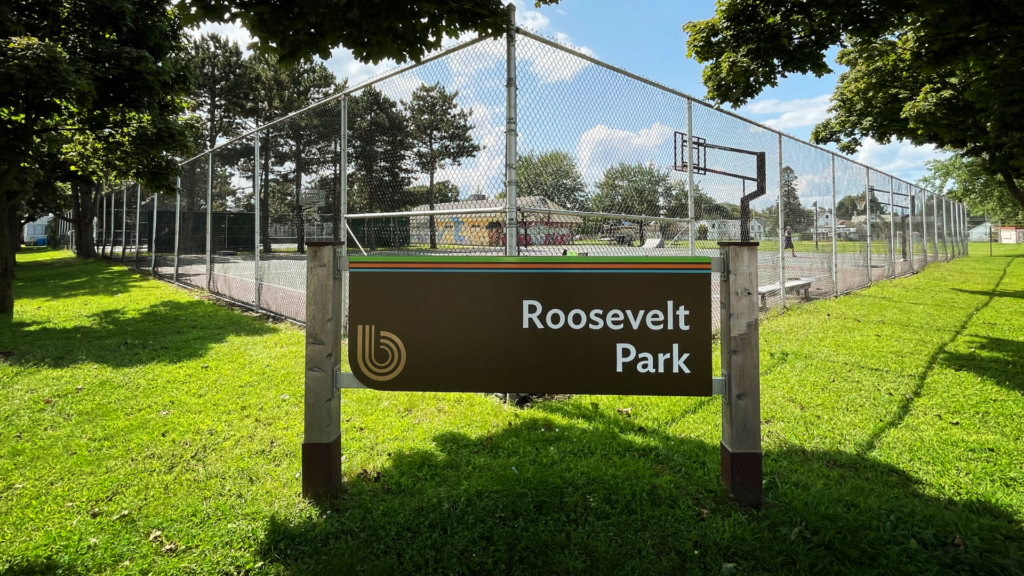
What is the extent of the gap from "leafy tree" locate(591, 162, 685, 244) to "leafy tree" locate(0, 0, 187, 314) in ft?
24.0

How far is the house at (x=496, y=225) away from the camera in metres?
3.92

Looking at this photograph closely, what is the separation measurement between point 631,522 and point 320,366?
1724 mm

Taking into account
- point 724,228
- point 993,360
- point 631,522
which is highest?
point 724,228

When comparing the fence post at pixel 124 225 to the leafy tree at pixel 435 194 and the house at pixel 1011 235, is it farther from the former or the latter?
the house at pixel 1011 235

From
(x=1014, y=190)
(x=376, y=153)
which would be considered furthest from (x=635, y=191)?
(x=1014, y=190)

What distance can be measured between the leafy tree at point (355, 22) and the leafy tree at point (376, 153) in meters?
1.00

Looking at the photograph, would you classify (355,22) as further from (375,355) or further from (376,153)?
(375,355)

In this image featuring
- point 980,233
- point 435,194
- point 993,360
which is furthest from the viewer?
point 980,233

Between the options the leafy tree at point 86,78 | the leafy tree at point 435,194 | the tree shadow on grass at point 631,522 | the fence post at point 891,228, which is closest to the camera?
the tree shadow on grass at point 631,522

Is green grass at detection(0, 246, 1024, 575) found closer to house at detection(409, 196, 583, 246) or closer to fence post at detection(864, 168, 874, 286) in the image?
house at detection(409, 196, 583, 246)

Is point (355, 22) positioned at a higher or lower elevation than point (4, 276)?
higher

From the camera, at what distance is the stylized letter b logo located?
2553mm

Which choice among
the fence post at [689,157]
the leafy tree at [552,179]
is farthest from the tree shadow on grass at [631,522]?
the fence post at [689,157]

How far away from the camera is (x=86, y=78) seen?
7.19 meters
